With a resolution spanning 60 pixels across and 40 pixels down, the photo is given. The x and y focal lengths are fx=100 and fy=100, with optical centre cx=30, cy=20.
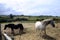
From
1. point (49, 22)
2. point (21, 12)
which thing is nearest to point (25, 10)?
point (21, 12)

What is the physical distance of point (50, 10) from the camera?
109 cm

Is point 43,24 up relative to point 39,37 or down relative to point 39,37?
up

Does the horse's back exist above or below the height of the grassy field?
above

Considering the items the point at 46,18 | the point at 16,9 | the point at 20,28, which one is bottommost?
the point at 20,28

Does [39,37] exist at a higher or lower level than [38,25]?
lower

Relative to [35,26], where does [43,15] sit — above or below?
above

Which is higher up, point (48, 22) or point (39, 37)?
point (48, 22)

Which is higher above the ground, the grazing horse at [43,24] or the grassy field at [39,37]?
the grazing horse at [43,24]

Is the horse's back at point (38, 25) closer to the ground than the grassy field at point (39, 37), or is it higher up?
higher up

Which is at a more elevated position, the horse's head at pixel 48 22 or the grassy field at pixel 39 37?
the horse's head at pixel 48 22

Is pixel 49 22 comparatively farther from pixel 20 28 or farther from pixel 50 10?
pixel 20 28

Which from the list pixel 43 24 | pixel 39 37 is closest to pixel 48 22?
pixel 43 24

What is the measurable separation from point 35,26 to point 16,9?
0.92 feet

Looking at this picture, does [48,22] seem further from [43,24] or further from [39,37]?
[39,37]
